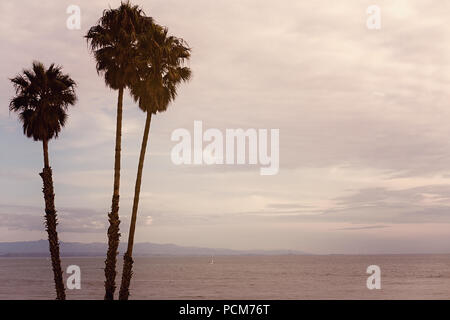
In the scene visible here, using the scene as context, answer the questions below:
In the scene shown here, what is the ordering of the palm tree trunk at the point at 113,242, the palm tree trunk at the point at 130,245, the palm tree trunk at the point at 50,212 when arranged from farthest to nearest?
Result: 1. the palm tree trunk at the point at 50,212
2. the palm tree trunk at the point at 130,245
3. the palm tree trunk at the point at 113,242

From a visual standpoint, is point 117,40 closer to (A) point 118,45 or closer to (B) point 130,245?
(A) point 118,45

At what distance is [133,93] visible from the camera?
97.4ft

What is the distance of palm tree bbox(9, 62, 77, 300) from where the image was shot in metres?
29.9

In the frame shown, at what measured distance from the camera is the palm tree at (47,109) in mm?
29859

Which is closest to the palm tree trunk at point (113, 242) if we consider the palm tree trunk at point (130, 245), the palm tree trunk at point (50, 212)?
the palm tree trunk at point (130, 245)

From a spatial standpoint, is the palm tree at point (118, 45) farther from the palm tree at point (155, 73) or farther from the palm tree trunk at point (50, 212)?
the palm tree trunk at point (50, 212)

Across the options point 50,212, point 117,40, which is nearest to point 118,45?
point 117,40

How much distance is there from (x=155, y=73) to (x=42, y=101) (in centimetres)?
667

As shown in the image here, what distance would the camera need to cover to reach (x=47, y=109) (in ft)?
99.8

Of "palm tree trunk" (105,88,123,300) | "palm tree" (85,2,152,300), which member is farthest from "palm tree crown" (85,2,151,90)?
"palm tree trunk" (105,88,123,300)

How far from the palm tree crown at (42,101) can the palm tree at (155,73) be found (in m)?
4.48
